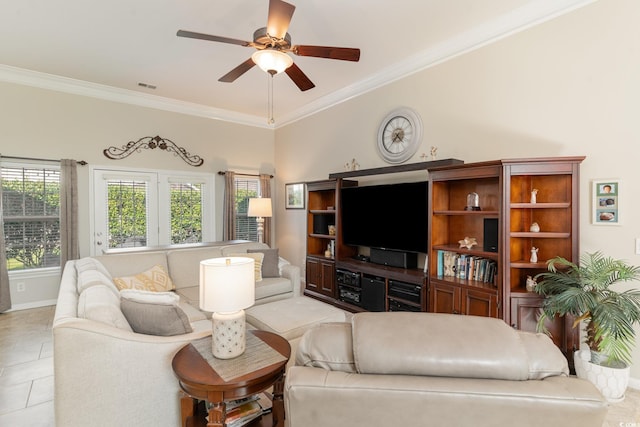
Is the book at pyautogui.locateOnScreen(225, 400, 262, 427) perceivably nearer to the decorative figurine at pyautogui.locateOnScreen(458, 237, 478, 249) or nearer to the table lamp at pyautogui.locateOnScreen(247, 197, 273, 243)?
the decorative figurine at pyautogui.locateOnScreen(458, 237, 478, 249)

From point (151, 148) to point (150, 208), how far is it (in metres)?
1.01

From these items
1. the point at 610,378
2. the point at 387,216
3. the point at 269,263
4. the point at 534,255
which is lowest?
the point at 610,378

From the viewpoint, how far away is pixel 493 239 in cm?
298

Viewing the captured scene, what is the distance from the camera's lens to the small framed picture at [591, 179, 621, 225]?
8.38 feet

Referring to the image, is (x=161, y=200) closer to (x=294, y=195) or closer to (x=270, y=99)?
(x=294, y=195)

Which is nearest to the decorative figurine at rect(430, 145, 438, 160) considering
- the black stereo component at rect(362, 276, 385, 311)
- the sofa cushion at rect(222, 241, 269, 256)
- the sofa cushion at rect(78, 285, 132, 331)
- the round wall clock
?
the round wall clock

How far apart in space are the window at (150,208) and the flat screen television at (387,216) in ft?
9.29

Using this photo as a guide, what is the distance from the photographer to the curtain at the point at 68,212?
4566 mm

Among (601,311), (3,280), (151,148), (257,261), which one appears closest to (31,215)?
(3,280)

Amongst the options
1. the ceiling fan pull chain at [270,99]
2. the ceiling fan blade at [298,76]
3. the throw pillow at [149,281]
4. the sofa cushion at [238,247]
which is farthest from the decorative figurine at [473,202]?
the throw pillow at [149,281]

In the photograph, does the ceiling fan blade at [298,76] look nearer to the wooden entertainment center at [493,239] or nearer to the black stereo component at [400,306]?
the wooden entertainment center at [493,239]

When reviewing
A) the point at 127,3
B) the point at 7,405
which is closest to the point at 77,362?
the point at 7,405

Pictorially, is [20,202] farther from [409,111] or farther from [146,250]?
[409,111]

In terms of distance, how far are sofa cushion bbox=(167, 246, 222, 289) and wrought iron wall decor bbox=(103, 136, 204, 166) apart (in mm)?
2238
